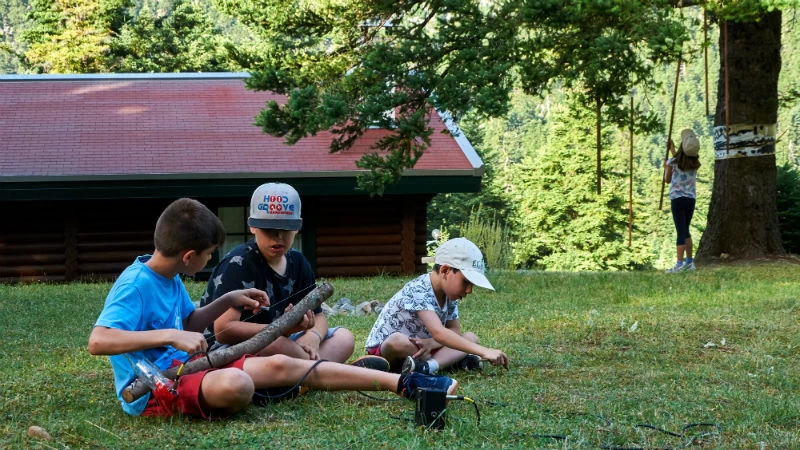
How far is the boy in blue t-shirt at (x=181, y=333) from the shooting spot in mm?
4523

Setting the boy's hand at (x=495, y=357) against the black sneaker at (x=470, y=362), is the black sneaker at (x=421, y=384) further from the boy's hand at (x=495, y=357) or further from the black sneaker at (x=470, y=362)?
the black sneaker at (x=470, y=362)

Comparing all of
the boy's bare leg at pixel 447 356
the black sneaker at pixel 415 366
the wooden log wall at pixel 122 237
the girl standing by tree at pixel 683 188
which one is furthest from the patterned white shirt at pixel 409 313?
the wooden log wall at pixel 122 237

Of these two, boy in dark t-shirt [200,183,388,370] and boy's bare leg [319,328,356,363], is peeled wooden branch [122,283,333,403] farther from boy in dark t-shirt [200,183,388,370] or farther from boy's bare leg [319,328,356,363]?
boy's bare leg [319,328,356,363]

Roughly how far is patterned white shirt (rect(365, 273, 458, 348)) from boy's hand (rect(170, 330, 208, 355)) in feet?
6.35

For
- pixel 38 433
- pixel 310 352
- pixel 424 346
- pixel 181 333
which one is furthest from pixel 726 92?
pixel 38 433

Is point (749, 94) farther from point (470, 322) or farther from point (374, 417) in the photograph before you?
point (374, 417)

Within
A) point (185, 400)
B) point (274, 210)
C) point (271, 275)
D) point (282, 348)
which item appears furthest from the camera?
point (271, 275)

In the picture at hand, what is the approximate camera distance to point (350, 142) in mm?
13633

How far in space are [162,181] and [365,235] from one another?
13.7ft

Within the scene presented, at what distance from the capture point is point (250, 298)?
512cm

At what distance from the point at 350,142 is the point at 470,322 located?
4651 mm

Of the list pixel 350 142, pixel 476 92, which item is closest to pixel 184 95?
pixel 350 142

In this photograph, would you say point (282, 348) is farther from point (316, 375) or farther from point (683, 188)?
point (683, 188)

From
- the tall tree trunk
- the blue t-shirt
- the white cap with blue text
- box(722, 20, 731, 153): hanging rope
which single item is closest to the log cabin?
box(722, 20, 731, 153): hanging rope
